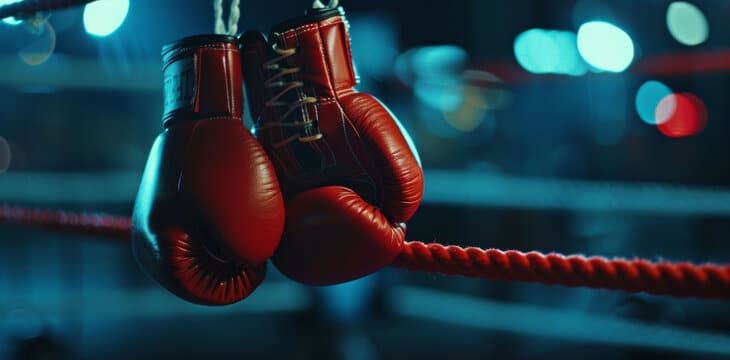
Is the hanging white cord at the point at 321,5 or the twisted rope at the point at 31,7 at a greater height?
the twisted rope at the point at 31,7

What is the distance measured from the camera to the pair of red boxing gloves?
0.53 metres

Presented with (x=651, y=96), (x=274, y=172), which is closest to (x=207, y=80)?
(x=274, y=172)

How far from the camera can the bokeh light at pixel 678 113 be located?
13.5ft

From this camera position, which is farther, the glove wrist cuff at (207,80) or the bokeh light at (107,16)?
the bokeh light at (107,16)

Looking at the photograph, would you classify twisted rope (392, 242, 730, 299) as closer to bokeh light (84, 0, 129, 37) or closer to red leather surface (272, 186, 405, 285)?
red leather surface (272, 186, 405, 285)

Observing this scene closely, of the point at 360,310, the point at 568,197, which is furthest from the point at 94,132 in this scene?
the point at 568,197

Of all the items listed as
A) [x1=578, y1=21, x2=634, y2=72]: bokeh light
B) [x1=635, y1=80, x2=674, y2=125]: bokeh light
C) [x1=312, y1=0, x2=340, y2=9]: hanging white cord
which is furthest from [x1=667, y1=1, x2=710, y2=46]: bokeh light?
[x1=312, y1=0, x2=340, y2=9]: hanging white cord

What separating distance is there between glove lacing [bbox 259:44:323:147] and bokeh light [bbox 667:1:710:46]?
10.8 ft

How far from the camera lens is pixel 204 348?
5.97ft

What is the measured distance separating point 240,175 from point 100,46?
2147 mm

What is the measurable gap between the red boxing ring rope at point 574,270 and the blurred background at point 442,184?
0.72 m

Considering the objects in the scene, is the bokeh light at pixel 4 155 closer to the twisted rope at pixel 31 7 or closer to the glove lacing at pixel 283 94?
the twisted rope at pixel 31 7

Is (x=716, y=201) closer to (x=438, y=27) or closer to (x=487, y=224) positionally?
(x=487, y=224)

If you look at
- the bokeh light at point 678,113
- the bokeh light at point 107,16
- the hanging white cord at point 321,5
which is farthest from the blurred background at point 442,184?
the hanging white cord at point 321,5
